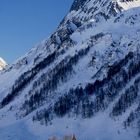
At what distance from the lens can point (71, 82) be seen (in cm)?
16562

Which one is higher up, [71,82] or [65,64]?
[65,64]

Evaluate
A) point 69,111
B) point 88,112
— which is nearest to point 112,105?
point 88,112

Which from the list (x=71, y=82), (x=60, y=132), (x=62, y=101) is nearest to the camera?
(x=60, y=132)

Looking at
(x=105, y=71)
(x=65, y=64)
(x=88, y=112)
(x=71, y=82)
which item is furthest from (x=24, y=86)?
(x=88, y=112)

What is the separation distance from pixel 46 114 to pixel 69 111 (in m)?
7.64

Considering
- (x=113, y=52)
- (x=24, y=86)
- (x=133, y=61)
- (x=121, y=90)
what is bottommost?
(x=121, y=90)

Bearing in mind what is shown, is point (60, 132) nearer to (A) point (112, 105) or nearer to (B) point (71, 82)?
(A) point (112, 105)

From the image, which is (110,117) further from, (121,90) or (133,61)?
(133,61)

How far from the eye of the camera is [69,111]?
5463 inches

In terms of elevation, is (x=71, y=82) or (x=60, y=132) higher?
(x=71, y=82)

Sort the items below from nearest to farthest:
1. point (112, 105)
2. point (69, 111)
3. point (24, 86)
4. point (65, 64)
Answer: point (112, 105), point (69, 111), point (65, 64), point (24, 86)

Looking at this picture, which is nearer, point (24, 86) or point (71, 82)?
point (71, 82)

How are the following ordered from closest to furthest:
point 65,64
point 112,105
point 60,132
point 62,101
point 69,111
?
point 60,132 → point 112,105 → point 69,111 → point 62,101 → point 65,64

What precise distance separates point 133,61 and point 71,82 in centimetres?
2521
